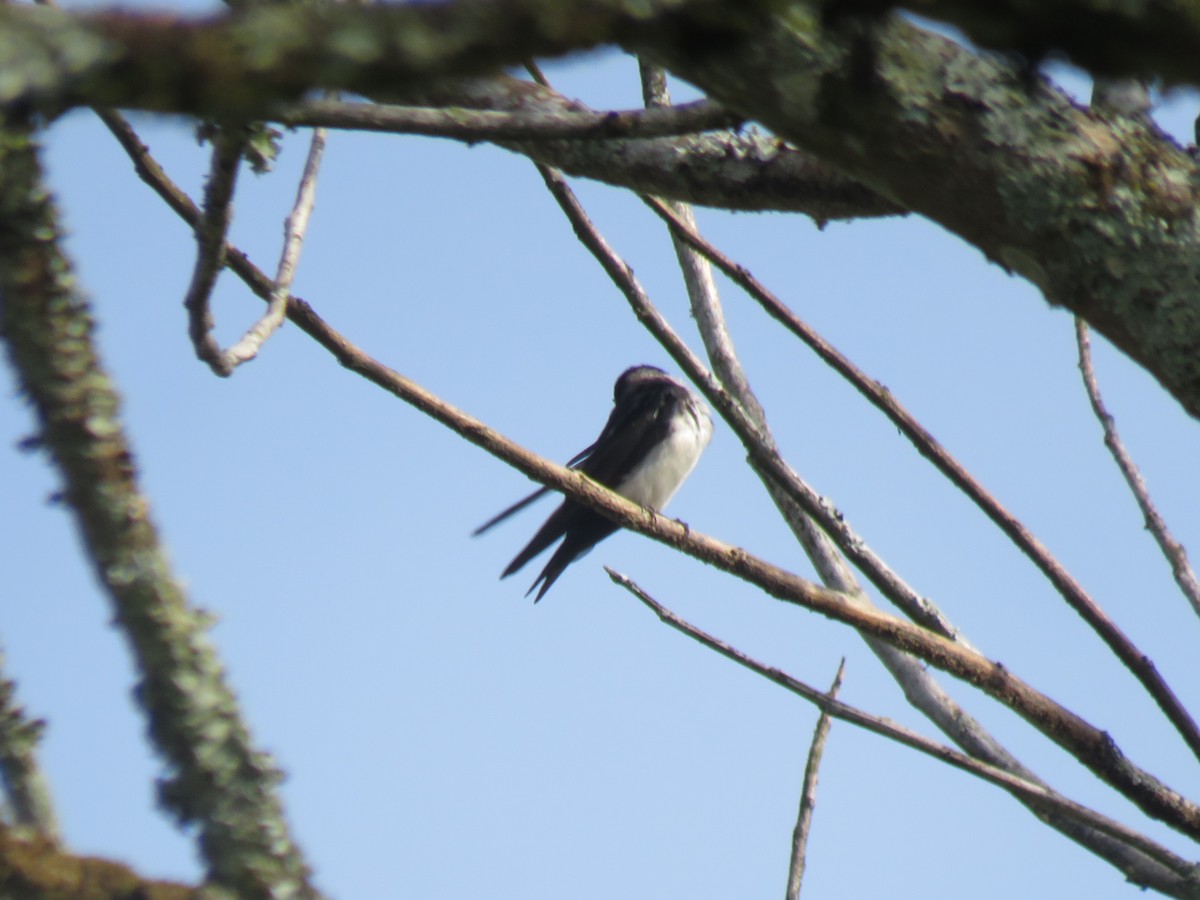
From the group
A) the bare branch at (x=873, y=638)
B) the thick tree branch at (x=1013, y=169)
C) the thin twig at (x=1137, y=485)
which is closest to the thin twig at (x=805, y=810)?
the bare branch at (x=873, y=638)

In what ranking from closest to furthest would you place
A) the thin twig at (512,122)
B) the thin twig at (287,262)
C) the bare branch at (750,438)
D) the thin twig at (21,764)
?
the thin twig at (21,764) < the thin twig at (512,122) < the thin twig at (287,262) < the bare branch at (750,438)

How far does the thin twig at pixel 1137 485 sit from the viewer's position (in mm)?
3385

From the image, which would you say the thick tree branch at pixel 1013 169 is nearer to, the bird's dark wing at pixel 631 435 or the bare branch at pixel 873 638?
the bare branch at pixel 873 638

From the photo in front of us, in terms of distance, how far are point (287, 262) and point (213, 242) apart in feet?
2.18

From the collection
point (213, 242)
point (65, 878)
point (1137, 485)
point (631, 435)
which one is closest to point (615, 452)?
point (631, 435)

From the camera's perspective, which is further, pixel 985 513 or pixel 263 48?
pixel 985 513

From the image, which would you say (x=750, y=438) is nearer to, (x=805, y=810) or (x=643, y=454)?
(x=805, y=810)

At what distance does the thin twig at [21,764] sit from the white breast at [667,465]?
7805mm

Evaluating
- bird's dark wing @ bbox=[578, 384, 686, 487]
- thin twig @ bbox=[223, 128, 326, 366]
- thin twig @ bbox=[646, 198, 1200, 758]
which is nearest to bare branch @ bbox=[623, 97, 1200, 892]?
thin twig @ bbox=[646, 198, 1200, 758]

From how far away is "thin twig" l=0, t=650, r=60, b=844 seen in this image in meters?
1.22

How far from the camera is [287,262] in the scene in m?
2.79

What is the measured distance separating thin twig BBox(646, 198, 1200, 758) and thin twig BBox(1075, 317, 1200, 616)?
0.70 m

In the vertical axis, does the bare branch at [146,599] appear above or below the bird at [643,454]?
below

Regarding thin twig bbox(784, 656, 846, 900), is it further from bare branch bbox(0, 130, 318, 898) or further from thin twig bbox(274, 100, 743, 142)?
bare branch bbox(0, 130, 318, 898)
